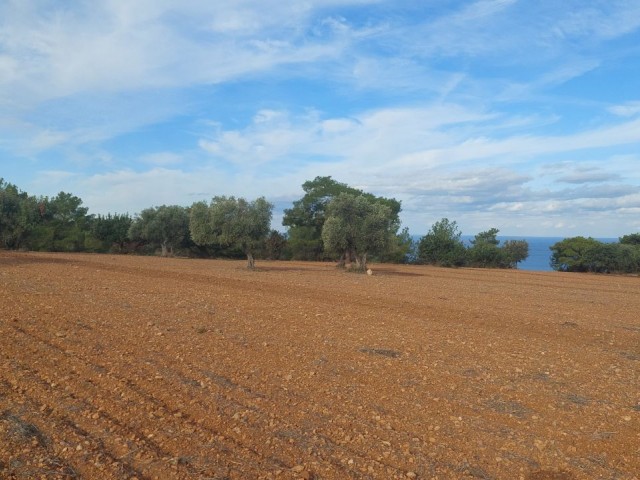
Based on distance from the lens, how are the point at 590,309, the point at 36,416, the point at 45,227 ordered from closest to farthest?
the point at 36,416, the point at 590,309, the point at 45,227

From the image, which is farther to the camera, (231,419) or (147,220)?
(147,220)

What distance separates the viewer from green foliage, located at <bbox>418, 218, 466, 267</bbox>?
5303 cm

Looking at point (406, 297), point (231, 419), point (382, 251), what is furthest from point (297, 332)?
point (382, 251)

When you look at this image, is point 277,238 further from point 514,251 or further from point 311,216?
point 514,251

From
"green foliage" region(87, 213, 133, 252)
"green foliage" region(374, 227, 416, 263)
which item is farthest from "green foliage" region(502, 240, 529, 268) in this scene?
"green foliage" region(87, 213, 133, 252)

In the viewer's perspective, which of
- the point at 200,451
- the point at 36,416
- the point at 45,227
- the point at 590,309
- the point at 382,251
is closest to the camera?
the point at 200,451

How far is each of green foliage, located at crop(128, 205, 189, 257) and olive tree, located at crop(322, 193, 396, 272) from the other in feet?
73.8

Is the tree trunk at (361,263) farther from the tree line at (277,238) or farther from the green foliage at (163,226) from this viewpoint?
the green foliage at (163,226)

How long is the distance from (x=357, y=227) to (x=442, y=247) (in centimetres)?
2244

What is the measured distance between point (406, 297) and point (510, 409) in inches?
489

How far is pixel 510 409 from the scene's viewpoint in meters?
6.77

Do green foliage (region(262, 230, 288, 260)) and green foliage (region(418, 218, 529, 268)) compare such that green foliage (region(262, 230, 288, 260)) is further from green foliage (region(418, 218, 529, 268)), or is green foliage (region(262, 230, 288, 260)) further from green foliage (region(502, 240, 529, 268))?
green foliage (region(502, 240, 529, 268))

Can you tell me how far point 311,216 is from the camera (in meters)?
55.2

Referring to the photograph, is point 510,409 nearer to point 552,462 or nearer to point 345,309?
point 552,462
